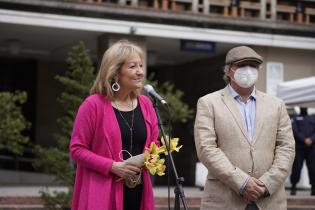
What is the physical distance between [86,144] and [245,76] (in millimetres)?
1448

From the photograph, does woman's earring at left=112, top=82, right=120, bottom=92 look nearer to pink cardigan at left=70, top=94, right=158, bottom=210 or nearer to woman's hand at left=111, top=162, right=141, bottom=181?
pink cardigan at left=70, top=94, right=158, bottom=210

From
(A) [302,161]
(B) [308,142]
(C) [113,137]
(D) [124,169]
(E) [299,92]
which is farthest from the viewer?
(A) [302,161]

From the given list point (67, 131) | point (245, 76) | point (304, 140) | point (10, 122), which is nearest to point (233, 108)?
point (245, 76)

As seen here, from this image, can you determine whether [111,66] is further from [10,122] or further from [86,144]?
[10,122]

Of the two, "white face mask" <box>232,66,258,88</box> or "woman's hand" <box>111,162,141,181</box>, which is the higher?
"white face mask" <box>232,66,258,88</box>

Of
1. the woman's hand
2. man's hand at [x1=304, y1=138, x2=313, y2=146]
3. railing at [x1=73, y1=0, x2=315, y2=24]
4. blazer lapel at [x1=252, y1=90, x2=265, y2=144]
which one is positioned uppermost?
railing at [x1=73, y1=0, x2=315, y2=24]

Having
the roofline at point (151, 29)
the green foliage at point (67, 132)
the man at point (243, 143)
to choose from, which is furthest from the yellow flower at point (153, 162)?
the roofline at point (151, 29)

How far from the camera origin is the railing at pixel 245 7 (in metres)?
14.4

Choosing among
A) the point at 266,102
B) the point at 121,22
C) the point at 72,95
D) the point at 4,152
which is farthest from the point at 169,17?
the point at 266,102

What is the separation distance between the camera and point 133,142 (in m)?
4.87

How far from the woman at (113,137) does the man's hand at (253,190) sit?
792 mm

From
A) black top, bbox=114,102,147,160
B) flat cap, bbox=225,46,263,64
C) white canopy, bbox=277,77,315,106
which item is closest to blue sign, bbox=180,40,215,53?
white canopy, bbox=277,77,315,106

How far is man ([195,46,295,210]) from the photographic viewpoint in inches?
207

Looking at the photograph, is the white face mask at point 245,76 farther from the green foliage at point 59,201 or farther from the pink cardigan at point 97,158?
the green foliage at point 59,201
